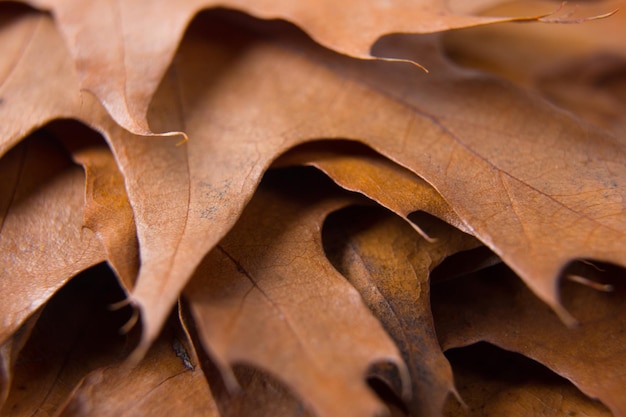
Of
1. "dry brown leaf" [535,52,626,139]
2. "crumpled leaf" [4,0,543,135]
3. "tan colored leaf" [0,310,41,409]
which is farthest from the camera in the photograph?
"dry brown leaf" [535,52,626,139]

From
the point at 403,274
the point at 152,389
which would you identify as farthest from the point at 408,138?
the point at 152,389

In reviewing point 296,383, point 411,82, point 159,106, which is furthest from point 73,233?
point 411,82

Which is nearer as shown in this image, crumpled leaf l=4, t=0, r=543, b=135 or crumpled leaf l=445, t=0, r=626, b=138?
crumpled leaf l=4, t=0, r=543, b=135

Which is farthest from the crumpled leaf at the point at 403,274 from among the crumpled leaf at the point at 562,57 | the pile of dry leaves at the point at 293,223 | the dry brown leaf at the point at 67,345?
the crumpled leaf at the point at 562,57

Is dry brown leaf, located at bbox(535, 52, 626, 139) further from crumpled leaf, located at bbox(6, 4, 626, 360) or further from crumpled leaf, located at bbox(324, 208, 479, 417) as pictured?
crumpled leaf, located at bbox(324, 208, 479, 417)

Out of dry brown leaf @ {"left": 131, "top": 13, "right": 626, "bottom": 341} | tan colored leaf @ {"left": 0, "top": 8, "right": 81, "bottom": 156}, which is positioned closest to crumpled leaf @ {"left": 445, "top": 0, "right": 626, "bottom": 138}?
dry brown leaf @ {"left": 131, "top": 13, "right": 626, "bottom": 341}

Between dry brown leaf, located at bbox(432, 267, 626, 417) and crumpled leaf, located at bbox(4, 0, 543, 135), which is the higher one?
crumpled leaf, located at bbox(4, 0, 543, 135)

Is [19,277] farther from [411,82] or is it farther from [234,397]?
[411,82]
